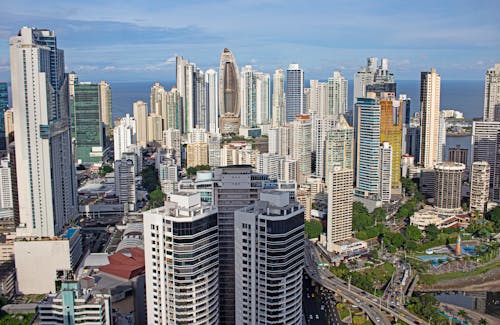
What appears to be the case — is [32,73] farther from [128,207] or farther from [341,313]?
[341,313]

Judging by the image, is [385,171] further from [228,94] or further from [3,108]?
[228,94]

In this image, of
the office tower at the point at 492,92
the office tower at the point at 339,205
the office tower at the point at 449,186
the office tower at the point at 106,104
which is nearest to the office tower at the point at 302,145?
the office tower at the point at 449,186

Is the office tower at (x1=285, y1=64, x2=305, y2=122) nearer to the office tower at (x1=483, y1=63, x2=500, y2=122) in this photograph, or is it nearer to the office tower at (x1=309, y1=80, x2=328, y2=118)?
the office tower at (x1=309, y1=80, x2=328, y2=118)

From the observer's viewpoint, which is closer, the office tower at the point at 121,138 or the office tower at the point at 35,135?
the office tower at the point at 35,135

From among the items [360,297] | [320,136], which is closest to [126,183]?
[320,136]

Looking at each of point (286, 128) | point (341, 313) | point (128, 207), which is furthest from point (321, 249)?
point (286, 128)

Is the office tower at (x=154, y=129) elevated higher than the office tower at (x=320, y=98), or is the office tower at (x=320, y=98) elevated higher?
the office tower at (x=320, y=98)

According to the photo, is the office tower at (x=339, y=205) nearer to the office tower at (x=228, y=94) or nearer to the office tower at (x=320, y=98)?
the office tower at (x=320, y=98)
